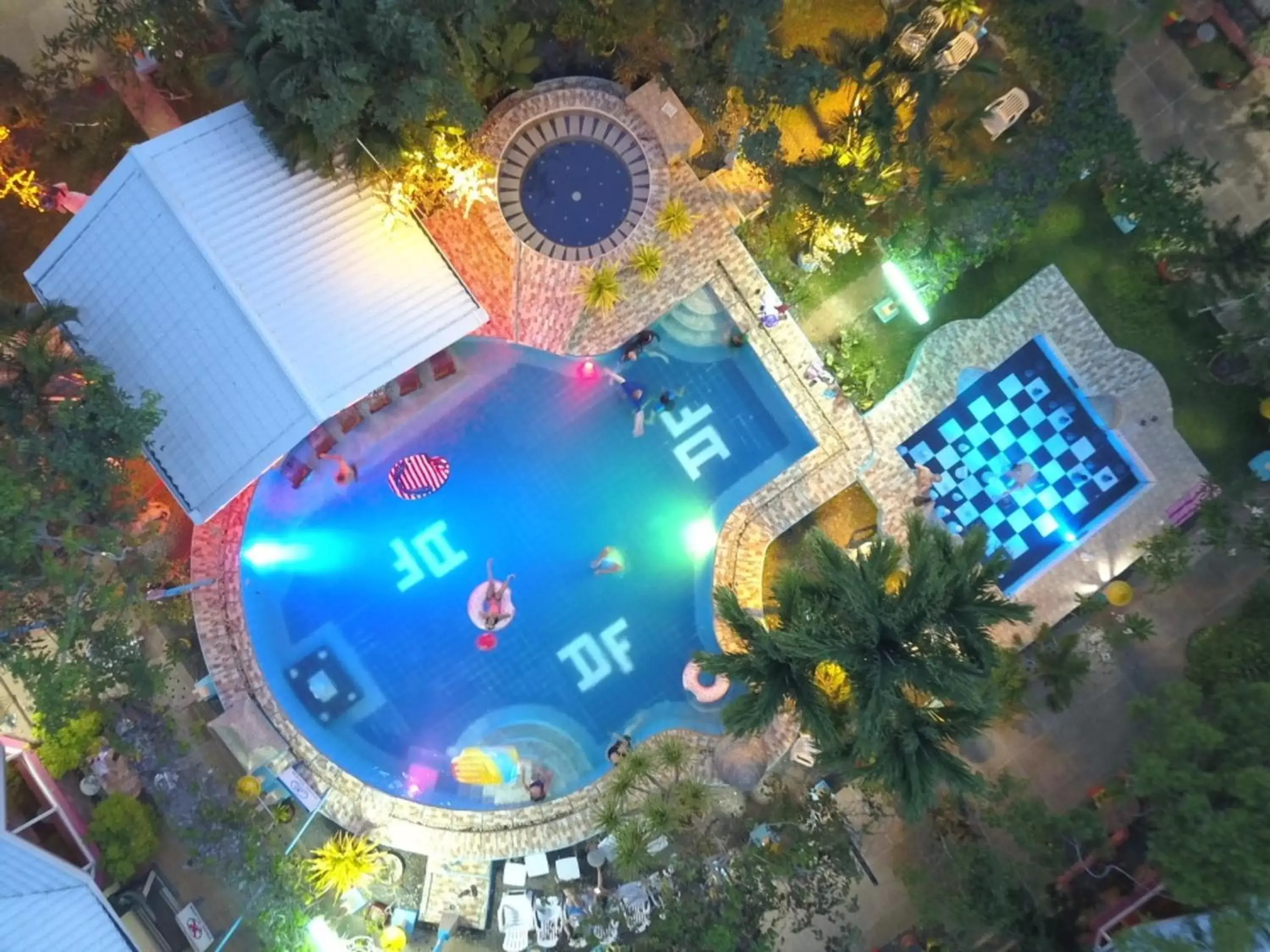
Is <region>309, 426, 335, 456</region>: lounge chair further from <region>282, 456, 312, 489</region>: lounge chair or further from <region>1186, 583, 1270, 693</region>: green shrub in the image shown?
<region>1186, 583, 1270, 693</region>: green shrub

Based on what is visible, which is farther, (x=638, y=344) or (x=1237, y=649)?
(x=638, y=344)

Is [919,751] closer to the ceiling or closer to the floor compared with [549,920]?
closer to the ceiling

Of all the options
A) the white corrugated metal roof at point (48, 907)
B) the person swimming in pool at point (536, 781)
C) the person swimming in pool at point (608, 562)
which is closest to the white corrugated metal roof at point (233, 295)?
the person swimming in pool at point (608, 562)

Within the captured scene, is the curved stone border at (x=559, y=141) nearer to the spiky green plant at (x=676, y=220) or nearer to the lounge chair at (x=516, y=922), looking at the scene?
the spiky green plant at (x=676, y=220)

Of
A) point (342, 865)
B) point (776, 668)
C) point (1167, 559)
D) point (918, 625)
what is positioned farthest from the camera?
point (1167, 559)

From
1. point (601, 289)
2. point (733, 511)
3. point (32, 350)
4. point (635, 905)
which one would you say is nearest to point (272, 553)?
point (32, 350)

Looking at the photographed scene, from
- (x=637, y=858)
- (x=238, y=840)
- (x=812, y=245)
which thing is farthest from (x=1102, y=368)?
(x=238, y=840)

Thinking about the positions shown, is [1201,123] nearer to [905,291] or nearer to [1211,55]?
[1211,55]

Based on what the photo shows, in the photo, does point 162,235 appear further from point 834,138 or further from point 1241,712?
point 1241,712
